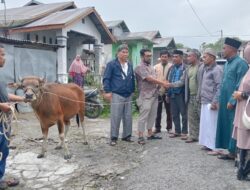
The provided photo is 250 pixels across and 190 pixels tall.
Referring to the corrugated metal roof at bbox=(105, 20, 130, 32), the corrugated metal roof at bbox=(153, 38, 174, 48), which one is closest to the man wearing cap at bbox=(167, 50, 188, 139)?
the corrugated metal roof at bbox=(105, 20, 130, 32)

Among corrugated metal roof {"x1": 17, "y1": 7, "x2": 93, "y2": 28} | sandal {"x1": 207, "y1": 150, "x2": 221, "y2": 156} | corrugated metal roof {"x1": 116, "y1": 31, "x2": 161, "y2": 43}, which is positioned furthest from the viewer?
corrugated metal roof {"x1": 116, "y1": 31, "x2": 161, "y2": 43}

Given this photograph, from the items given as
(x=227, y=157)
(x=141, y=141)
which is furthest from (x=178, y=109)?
(x=227, y=157)

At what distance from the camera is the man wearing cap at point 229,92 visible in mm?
5402

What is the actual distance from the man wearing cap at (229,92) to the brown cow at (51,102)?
2.73 m

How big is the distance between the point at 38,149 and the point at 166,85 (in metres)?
2.94

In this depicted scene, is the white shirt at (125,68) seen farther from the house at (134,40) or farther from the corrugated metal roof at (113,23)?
the corrugated metal roof at (113,23)

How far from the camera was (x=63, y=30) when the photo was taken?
15.6 meters

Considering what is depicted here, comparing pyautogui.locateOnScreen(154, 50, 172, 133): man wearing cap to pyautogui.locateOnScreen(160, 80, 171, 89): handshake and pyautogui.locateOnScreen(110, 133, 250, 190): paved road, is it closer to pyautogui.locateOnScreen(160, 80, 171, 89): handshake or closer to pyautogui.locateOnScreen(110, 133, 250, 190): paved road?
pyautogui.locateOnScreen(160, 80, 171, 89): handshake

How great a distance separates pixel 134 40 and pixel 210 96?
20568 millimetres

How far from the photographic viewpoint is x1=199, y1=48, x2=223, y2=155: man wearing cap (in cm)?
619

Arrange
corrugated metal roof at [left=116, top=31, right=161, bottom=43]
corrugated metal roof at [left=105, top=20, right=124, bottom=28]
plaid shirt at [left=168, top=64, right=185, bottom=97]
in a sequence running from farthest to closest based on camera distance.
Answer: corrugated metal roof at [left=116, top=31, right=161, bottom=43] < corrugated metal roof at [left=105, top=20, right=124, bottom=28] < plaid shirt at [left=168, top=64, right=185, bottom=97]

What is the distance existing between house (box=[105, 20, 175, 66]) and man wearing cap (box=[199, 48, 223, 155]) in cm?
1787

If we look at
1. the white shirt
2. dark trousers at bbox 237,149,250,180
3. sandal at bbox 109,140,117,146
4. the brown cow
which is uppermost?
the white shirt

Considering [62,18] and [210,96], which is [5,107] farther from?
[62,18]
